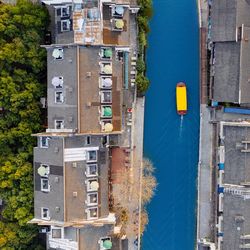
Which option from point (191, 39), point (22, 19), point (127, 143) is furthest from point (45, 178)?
point (191, 39)

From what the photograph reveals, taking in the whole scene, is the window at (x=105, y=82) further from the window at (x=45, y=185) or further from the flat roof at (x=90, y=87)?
the window at (x=45, y=185)

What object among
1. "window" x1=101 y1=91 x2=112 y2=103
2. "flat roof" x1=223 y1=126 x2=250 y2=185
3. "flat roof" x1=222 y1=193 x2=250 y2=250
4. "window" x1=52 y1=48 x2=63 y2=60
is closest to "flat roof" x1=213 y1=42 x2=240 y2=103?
"flat roof" x1=223 y1=126 x2=250 y2=185

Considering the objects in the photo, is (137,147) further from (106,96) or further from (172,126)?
(106,96)

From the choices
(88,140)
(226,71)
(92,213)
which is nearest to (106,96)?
(88,140)

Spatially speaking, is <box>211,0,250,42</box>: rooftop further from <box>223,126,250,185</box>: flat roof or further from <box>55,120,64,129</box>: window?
<box>55,120,64,129</box>: window

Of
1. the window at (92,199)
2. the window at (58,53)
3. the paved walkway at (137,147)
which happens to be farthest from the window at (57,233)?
the window at (58,53)

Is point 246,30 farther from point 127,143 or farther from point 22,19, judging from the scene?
point 22,19

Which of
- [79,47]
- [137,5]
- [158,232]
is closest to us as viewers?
[79,47]
